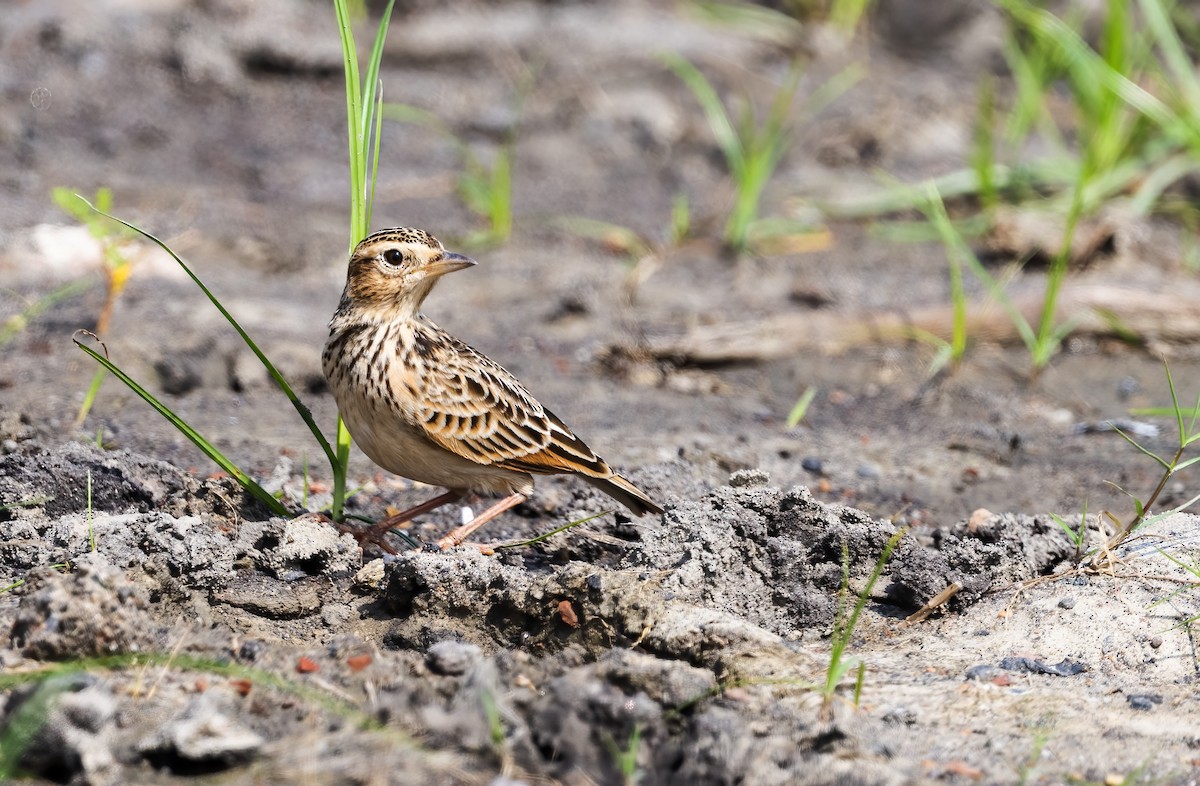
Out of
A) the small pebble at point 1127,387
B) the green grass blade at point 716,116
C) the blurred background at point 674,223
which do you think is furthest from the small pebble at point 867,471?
the green grass blade at point 716,116

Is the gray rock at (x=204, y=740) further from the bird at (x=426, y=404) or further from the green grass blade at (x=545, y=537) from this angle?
the bird at (x=426, y=404)

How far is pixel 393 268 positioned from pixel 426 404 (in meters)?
0.53

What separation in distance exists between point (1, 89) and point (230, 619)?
308 inches

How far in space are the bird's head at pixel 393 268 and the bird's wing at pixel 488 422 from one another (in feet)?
0.77

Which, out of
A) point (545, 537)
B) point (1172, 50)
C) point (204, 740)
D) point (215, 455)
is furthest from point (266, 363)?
point (1172, 50)

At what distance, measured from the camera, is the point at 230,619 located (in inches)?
153

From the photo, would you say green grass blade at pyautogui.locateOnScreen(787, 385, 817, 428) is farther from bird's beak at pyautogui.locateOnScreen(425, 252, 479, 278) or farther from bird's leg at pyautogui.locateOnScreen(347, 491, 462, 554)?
bird's leg at pyautogui.locateOnScreen(347, 491, 462, 554)

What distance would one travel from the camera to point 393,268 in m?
4.77

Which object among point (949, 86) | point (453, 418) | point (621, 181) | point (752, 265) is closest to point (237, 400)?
point (453, 418)

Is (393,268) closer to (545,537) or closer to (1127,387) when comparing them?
(545,537)

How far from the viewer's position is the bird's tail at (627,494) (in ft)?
15.4

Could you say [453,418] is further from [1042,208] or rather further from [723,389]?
[1042,208]

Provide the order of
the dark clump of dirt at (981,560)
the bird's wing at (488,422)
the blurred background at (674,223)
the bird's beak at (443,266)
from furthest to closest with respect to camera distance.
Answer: the blurred background at (674,223) < the bird's beak at (443,266) < the bird's wing at (488,422) < the dark clump of dirt at (981,560)

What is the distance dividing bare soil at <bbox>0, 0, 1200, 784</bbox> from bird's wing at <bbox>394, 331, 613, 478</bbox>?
0.29 meters
